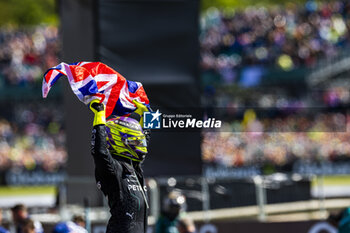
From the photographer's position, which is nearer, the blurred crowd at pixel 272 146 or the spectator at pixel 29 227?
the spectator at pixel 29 227

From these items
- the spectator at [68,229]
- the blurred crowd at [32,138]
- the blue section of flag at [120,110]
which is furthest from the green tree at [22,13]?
the blue section of flag at [120,110]

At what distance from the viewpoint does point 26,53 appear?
34656 mm

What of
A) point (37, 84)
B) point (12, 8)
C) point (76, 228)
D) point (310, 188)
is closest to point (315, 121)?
point (37, 84)

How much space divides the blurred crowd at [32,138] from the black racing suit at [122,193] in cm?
2180

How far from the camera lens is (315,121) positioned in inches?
1220

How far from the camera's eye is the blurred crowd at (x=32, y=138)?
2884cm

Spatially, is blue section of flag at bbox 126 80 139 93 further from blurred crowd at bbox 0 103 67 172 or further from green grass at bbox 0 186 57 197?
blurred crowd at bbox 0 103 67 172

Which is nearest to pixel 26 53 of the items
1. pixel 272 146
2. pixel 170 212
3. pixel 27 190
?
pixel 27 190

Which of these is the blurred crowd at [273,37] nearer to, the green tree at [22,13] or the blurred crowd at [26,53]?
the blurred crowd at [26,53]

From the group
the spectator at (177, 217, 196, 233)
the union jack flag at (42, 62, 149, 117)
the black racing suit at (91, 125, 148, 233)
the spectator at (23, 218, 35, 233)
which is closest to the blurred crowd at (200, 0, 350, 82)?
the spectator at (177, 217, 196, 233)

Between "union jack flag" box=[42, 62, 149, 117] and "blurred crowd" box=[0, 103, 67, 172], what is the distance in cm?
2171

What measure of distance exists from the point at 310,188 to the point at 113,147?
342 inches

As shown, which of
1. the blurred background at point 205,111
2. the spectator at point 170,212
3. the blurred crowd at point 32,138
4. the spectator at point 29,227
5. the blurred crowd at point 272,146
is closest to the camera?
the spectator at point 170,212

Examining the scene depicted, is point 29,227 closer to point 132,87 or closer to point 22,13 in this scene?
point 132,87
